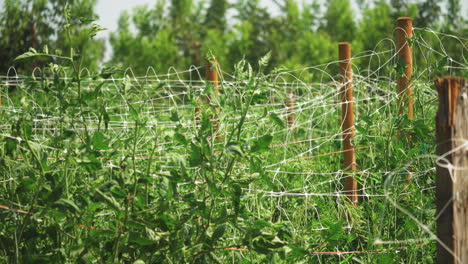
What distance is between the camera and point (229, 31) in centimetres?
2739

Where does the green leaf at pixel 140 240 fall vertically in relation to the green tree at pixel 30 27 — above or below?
below

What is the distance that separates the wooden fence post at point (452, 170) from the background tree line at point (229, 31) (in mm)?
12395

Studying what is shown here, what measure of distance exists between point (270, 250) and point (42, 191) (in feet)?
2.78

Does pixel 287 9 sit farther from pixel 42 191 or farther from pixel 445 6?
pixel 42 191

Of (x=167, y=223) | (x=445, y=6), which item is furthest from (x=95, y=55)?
(x=167, y=223)

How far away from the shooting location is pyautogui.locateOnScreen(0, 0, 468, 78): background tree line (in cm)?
1388

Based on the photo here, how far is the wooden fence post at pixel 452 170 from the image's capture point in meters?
1.78

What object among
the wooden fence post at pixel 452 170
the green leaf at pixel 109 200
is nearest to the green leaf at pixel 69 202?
the green leaf at pixel 109 200

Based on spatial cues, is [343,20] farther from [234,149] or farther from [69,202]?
[69,202]

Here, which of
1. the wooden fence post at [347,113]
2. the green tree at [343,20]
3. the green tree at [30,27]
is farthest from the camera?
the green tree at [343,20]

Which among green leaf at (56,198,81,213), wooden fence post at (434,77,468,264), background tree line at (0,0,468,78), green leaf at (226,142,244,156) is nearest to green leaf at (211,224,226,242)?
green leaf at (226,142,244,156)

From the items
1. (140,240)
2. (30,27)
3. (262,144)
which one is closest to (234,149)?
(262,144)

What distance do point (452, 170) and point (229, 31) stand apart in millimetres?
26055

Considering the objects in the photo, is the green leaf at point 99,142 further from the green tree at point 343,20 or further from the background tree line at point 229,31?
the green tree at point 343,20
